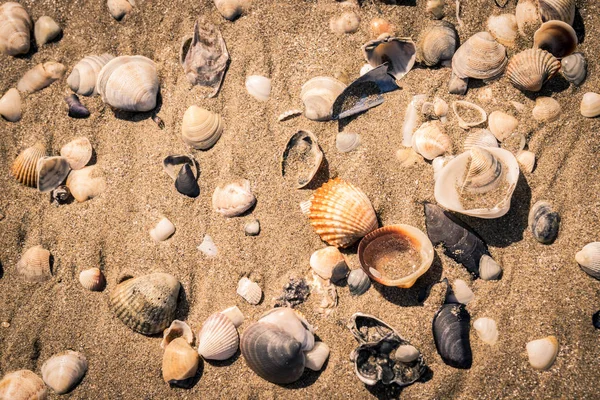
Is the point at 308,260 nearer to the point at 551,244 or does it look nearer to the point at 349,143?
the point at 349,143

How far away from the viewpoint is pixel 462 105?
3.58 m

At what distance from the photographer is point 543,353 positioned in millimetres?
3055

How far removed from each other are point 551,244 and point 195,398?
121 inches

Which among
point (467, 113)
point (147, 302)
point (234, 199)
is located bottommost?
point (147, 302)

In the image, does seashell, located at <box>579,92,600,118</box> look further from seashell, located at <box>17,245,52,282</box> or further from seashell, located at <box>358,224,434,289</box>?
seashell, located at <box>17,245,52,282</box>

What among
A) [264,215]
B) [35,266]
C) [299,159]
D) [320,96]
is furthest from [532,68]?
[35,266]

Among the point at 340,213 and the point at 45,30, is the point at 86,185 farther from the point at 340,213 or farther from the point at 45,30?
the point at 340,213

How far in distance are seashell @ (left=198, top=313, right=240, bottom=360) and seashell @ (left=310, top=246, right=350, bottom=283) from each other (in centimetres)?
83

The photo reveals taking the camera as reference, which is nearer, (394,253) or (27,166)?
(394,253)

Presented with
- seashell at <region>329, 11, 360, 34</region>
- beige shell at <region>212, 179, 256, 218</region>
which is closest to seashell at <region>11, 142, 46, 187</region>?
beige shell at <region>212, 179, 256, 218</region>

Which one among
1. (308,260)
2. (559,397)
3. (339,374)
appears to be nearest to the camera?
(559,397)

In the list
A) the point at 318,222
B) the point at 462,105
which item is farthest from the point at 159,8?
the point at 462,105

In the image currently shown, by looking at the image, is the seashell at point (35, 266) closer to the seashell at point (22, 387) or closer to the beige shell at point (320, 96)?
the seashell at point (22, 387)

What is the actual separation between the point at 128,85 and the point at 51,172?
3.37ft
